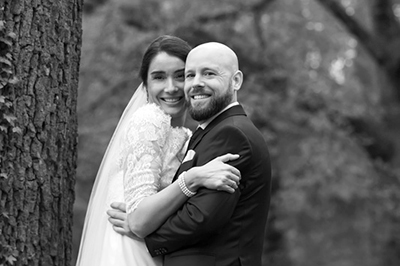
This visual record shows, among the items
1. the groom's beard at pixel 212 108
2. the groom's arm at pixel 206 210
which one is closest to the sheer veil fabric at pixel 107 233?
the groom's arm at pixel 206 210

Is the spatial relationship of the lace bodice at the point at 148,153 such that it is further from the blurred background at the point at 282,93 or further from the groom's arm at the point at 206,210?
the blurred background at the point at 282,93

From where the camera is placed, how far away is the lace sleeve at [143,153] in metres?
4.00

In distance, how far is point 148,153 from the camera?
4059mm

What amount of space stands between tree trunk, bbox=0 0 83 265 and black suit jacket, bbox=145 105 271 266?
0.82m

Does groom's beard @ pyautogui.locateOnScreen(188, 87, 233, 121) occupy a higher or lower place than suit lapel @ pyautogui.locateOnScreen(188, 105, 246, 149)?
higher

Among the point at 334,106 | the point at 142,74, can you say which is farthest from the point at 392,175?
the point at 142,74

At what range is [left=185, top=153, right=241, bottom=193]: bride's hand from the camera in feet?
11.8

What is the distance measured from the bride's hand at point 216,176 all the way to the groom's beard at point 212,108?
317 millimetres

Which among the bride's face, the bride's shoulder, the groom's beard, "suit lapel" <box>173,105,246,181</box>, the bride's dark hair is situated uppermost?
the bride's dark hair

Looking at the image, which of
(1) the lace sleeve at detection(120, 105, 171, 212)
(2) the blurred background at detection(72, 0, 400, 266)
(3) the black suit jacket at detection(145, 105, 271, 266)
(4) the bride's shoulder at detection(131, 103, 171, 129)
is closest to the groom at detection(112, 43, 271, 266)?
(3) the black suit jacket at detection(145, 105, 271, 266)

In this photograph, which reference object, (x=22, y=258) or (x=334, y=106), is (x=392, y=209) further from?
(x=22, y=258)

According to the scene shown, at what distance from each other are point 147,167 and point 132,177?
0.11 m

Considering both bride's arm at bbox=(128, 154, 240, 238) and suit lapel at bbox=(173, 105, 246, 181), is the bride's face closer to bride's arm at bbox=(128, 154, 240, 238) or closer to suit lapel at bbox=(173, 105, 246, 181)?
suit lapel at bbox=(173, 105, 246, 181)

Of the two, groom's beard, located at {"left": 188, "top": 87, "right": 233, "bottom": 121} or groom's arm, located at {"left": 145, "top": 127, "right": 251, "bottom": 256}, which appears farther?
groom's beard, located at {"left": 188, "top": 87, "right": 233, "bottom": 121}
